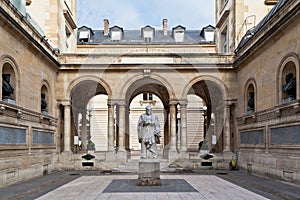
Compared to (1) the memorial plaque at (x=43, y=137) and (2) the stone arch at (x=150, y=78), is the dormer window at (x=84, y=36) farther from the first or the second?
(1) the memorial plaque at (x=43, y=137)

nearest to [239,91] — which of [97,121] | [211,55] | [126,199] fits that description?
[211,55]

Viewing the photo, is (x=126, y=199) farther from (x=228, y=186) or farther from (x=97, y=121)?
(x=97, y=121)

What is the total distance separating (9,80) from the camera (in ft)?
61.6

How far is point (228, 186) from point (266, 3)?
16.2 metres

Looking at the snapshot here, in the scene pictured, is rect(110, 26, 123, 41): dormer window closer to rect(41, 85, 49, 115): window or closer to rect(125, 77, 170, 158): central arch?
rect(125, 77, 170, 158): central arch

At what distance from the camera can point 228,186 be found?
16.7 meters

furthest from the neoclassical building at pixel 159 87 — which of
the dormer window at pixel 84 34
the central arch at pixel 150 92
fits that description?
the dormer window at pixel 84 34

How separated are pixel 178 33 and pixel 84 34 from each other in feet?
33.6

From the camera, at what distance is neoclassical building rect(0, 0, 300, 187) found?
1788cm

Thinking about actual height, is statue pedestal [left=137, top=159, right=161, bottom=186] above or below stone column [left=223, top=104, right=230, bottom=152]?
below

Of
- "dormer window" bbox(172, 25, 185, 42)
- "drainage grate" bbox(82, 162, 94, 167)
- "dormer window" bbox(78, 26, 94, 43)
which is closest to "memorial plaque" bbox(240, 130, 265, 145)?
"drainage grate" bbox(82, 162, 94, 167)

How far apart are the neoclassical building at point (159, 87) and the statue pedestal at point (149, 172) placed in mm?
5298

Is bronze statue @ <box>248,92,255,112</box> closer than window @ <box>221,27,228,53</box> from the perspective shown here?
Yes

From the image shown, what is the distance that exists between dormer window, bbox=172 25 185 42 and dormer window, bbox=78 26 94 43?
923 cm
